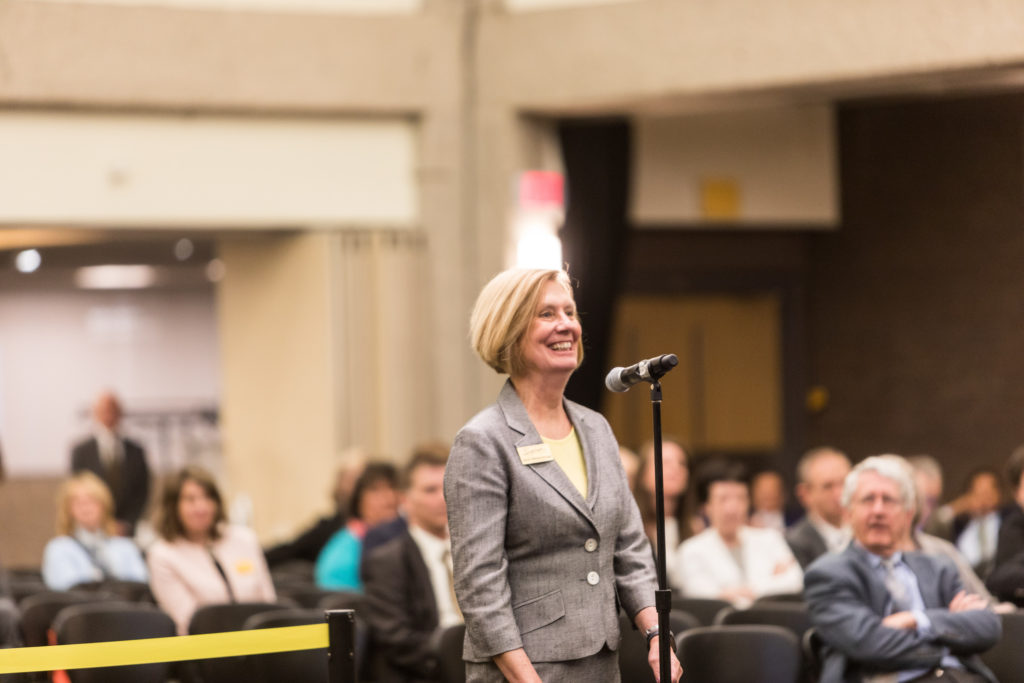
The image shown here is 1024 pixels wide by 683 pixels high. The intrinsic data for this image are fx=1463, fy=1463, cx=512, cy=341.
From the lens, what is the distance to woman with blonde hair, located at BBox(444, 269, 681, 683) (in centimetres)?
301

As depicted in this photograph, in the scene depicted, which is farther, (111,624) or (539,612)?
(111,624)

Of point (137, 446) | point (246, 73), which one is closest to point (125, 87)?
point (246, 73)

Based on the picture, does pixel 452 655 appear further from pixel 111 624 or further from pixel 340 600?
pixel 111 624

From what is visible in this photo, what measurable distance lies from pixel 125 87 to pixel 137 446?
9.30 feet

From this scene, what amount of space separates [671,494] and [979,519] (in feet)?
10.2

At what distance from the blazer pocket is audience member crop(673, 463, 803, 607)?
129 inches

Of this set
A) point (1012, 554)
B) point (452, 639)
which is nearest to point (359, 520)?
point (452, 639)

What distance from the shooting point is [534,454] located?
10.1 feet

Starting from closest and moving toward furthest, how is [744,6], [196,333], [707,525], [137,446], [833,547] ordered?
[833,547], [707,525], [744,6], [137,446], [196,333]

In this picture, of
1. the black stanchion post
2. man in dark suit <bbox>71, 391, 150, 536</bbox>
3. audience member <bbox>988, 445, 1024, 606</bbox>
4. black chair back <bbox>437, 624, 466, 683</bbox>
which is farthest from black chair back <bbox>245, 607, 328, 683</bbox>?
man in dark suit <bbox>71, 391, 150, 536</bbox>

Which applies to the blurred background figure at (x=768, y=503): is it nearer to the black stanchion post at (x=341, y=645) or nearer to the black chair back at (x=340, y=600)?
the black chair back at (x=340, y=600)

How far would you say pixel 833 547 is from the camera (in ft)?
20.1

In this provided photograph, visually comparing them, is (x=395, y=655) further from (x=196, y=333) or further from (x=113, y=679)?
(x=196, y=333)

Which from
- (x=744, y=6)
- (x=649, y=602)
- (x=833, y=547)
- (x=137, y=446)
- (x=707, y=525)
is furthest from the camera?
(x=137, y=446)
